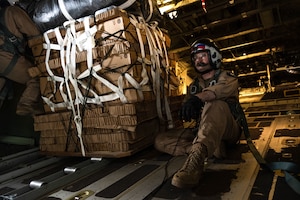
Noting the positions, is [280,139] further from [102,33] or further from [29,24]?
[29,24]

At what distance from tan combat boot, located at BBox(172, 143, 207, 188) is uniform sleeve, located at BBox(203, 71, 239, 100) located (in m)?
0.64

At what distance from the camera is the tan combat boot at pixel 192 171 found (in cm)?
166

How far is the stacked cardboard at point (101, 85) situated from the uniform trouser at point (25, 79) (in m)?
0.20

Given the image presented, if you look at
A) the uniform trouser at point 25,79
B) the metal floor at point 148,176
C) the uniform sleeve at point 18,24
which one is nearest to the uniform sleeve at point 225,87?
the metal floor at point 148,176

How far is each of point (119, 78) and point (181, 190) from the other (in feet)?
3.94

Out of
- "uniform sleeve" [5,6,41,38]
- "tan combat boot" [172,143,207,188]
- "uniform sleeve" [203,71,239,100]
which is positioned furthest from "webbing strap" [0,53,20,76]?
"tan combat boot" [172,143,207,188]

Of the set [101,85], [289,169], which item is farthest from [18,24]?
[289,169]

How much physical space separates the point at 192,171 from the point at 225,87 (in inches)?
39.6

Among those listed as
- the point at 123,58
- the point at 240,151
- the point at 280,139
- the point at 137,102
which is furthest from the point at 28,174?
the point at 280,139

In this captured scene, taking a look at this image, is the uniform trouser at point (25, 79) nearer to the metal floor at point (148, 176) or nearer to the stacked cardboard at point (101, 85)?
the stacked cardboard at point (101, 85)

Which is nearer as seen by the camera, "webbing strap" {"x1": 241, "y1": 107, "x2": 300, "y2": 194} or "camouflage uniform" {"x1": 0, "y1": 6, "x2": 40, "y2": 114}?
"webbing strap" {"x1": 241, "y1": 107, "x2": 300, "y2": 194}

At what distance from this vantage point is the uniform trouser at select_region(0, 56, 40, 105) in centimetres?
302

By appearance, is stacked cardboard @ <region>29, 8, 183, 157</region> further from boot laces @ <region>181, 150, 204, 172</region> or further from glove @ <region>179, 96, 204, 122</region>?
boot laces @ <region>181, 150, 204, 172</region>

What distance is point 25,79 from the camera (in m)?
3.13
